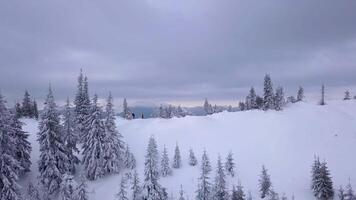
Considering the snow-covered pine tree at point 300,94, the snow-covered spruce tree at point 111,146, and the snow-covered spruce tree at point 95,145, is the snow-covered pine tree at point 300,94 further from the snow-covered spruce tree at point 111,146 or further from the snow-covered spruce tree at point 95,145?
the snow-covered spruce tree at point 95,145

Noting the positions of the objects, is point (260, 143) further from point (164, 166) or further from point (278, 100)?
point (164, 166)

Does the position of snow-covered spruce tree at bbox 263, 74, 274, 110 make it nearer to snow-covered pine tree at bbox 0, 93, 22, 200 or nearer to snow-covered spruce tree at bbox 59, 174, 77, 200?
snow-covered spruce tree at bbox 59, 174, 77, 200

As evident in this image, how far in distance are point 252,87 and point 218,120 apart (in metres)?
23.5

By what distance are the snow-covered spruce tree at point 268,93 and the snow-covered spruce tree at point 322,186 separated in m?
42.0

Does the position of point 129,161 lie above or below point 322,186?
above

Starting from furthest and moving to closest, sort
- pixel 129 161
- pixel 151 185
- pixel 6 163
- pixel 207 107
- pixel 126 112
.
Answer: pixel 207 107
pixel 126 112
pixel 129 161
pixel 151 185
pixel 6 163

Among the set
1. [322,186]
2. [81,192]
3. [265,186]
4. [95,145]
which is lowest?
[265,186]

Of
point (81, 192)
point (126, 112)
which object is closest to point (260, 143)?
point (81, 192)

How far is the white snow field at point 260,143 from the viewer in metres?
57.1

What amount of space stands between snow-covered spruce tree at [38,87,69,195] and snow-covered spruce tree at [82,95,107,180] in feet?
16.5

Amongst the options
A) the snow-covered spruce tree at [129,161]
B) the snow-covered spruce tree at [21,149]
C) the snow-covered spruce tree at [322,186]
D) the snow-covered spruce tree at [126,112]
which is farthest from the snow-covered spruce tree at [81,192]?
→ the snow-covered spruce tree at [126,112]

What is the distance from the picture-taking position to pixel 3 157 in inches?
1337

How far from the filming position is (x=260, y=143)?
73438 millimetres

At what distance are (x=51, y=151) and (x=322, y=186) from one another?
3948 centimetres
